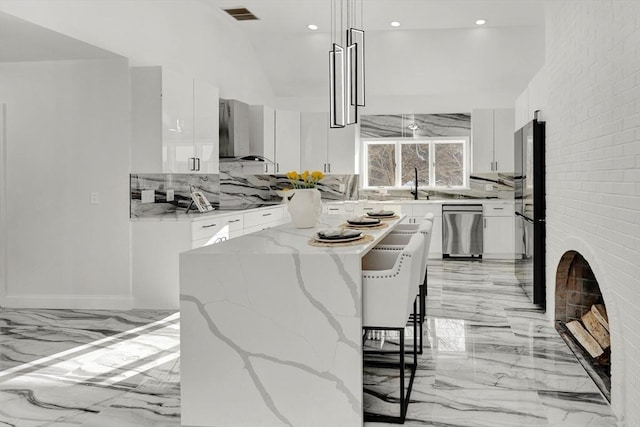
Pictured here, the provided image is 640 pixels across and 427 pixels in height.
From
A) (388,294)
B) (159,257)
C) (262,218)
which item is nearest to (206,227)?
(159,257)

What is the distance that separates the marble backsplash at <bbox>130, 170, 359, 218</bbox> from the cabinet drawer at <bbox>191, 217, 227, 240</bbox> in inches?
22.8

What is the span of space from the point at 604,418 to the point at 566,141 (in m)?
1.97

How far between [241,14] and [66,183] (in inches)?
116

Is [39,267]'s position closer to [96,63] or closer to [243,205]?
[96,63]

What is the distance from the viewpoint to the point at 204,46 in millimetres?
6555

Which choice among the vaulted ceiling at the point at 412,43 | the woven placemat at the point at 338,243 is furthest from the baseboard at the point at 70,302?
the vaulted ceiling at the point at 412,43

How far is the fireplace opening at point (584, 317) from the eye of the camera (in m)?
3.35

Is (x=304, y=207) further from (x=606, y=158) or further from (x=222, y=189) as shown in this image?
(x=222, y=189)

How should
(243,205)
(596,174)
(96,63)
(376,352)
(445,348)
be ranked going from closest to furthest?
1. (596,174)
2. (376,352)
3. (445,348)
4. (96,63)
5. (243,205)

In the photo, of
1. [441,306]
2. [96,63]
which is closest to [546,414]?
[441,306]

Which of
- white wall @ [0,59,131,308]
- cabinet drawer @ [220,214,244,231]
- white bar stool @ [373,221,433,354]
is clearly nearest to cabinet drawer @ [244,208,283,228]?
cabinet drawer @ [220,214,244,231]

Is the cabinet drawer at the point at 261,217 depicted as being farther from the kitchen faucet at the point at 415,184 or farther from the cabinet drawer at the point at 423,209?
→ the kitchen faucet at the point at 415,184

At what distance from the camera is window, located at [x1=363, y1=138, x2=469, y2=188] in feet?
29.7

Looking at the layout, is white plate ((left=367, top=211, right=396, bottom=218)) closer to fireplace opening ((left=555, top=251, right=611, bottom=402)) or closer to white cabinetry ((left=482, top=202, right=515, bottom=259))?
fireplace opening ((left=555, top=251, right=611, bottom=402))
